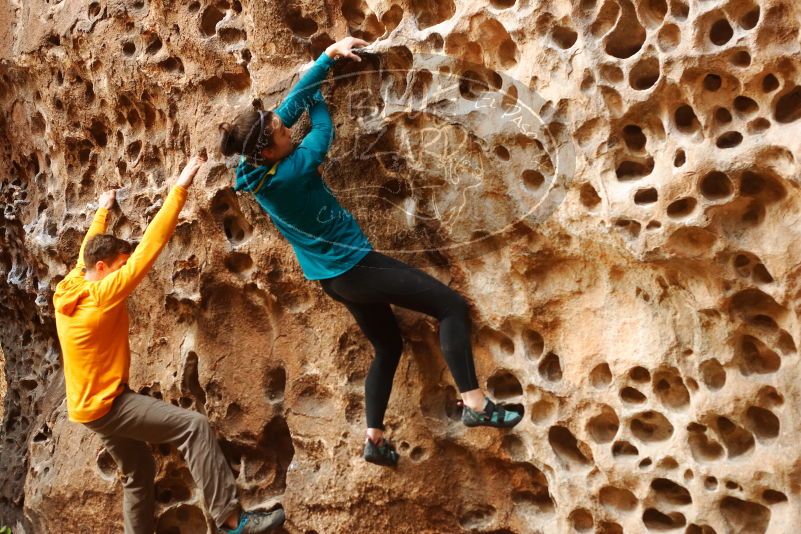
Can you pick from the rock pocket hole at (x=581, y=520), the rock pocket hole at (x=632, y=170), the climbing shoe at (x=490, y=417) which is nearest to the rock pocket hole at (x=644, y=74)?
the rock pocket hole at (x=632, y=170)

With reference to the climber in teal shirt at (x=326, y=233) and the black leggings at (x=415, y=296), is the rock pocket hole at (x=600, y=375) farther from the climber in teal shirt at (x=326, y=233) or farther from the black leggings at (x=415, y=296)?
the black leggings at (x=415, y=296)

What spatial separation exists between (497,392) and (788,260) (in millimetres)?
1130

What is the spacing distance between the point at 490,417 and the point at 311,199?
0.90 meters

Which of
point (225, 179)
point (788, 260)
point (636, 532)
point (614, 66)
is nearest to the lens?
point (788, 260)

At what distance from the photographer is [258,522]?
3.35m

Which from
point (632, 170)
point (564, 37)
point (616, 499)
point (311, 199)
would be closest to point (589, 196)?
point (632, 170)

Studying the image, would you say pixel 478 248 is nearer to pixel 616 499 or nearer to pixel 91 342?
pixel 616 499

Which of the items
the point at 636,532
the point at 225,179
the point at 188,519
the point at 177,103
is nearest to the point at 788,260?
the point at 636,532

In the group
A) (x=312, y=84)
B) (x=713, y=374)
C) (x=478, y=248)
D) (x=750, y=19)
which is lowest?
(x=713, y=374)

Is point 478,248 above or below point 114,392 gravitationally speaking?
above

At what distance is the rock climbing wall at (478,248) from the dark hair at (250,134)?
49 cm

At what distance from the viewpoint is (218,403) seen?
146 inches

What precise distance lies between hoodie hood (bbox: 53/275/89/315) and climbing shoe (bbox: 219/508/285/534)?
954 millimetres

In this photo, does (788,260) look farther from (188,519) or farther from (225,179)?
(188,519)
